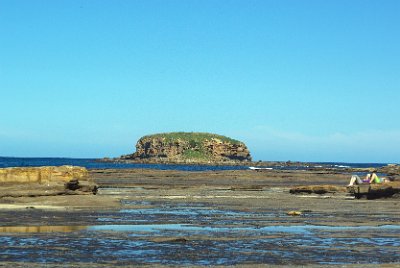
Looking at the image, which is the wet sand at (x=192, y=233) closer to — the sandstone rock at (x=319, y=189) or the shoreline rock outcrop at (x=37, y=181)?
the shoreline rock outcrop at (x=37, y=181)

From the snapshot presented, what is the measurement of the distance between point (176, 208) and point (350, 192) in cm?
1769

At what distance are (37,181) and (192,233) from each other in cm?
1665

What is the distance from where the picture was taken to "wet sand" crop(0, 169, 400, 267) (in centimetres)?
1579

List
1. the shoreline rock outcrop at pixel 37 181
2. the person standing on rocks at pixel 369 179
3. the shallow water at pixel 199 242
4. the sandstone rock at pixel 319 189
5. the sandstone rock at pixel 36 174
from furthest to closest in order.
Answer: the sandstone rock at pixel 319 189 < the person standing on rocks at pixel 369 179 < the sandstone rock at pixel 36 174 < the shoreline rock outcrop at pixel 37 181 < the shallow water at pixel 199 242

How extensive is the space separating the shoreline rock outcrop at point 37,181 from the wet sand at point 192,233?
1046mm

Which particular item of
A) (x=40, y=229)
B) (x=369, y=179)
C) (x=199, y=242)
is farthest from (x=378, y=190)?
(x=40, y=229)

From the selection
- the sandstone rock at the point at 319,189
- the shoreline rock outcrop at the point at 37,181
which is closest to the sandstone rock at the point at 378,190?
the sandstone rock at the point at 319,189

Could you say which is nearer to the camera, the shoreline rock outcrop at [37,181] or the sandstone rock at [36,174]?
the shoreline rock outcrop at [37,181]

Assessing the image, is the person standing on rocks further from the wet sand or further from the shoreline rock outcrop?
the shoreline rock outcrop

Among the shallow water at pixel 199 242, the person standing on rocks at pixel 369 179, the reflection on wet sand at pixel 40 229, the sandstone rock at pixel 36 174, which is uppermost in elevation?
the sandstone rock at pixel 36 174

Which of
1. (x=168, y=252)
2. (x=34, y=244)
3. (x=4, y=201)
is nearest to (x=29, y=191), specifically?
(x=4, y=201)

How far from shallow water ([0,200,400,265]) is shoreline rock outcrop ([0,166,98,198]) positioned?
9.50 meters

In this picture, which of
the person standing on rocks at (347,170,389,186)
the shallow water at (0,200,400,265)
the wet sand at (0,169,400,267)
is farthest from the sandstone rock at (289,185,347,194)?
the shallow water at (0,200,400,265)

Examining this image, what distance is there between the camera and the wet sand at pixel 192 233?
15789 mm
